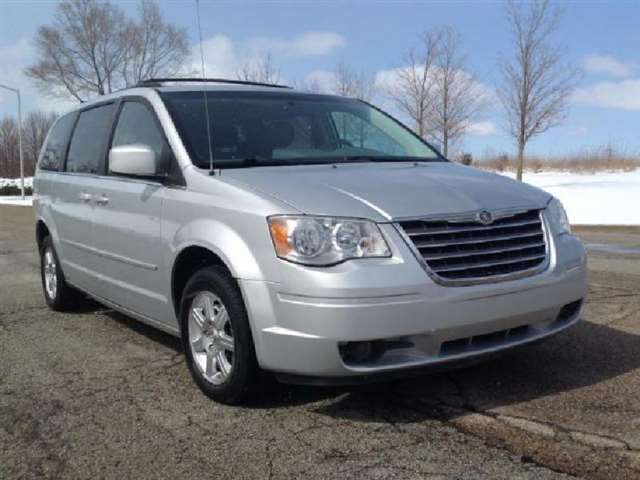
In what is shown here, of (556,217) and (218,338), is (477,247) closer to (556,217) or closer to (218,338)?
(556,217)

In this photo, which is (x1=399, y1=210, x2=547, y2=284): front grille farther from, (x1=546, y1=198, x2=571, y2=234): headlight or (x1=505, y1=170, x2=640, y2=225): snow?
(x1=505, y1=170, x2=640, y2=225): snow

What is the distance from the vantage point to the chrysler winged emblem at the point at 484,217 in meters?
3.45

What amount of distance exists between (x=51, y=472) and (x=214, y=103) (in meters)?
2.45

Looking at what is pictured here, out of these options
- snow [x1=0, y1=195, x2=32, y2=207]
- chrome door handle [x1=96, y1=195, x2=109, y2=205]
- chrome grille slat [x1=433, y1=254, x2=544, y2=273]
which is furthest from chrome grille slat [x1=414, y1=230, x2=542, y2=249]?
snow [x1=0, y1=195, x2=32, y2=207]

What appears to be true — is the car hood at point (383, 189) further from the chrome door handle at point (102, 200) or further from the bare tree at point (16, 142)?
the bare tree at point (16, 142)

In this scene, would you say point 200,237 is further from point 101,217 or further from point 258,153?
point 101,217

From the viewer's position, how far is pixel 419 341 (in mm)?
3262

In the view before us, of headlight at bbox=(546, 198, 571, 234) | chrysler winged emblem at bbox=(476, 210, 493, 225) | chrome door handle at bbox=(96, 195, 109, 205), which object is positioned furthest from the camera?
chrome door handle at bbox=(96, 195, 109, 205)

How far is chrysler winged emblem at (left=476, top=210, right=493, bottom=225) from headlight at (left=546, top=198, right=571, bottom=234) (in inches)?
20.9

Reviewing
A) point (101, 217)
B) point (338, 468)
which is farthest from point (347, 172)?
point (101, 217)

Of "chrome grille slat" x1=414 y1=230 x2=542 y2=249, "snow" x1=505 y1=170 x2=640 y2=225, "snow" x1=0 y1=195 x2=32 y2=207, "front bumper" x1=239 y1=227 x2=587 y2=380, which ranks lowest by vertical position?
"snow" x1=0 y1=195 x2=32 y2=207

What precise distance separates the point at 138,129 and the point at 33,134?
61.6 metres

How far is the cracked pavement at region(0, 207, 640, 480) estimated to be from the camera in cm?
298

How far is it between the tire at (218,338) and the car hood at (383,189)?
Result: 1.80 feet
